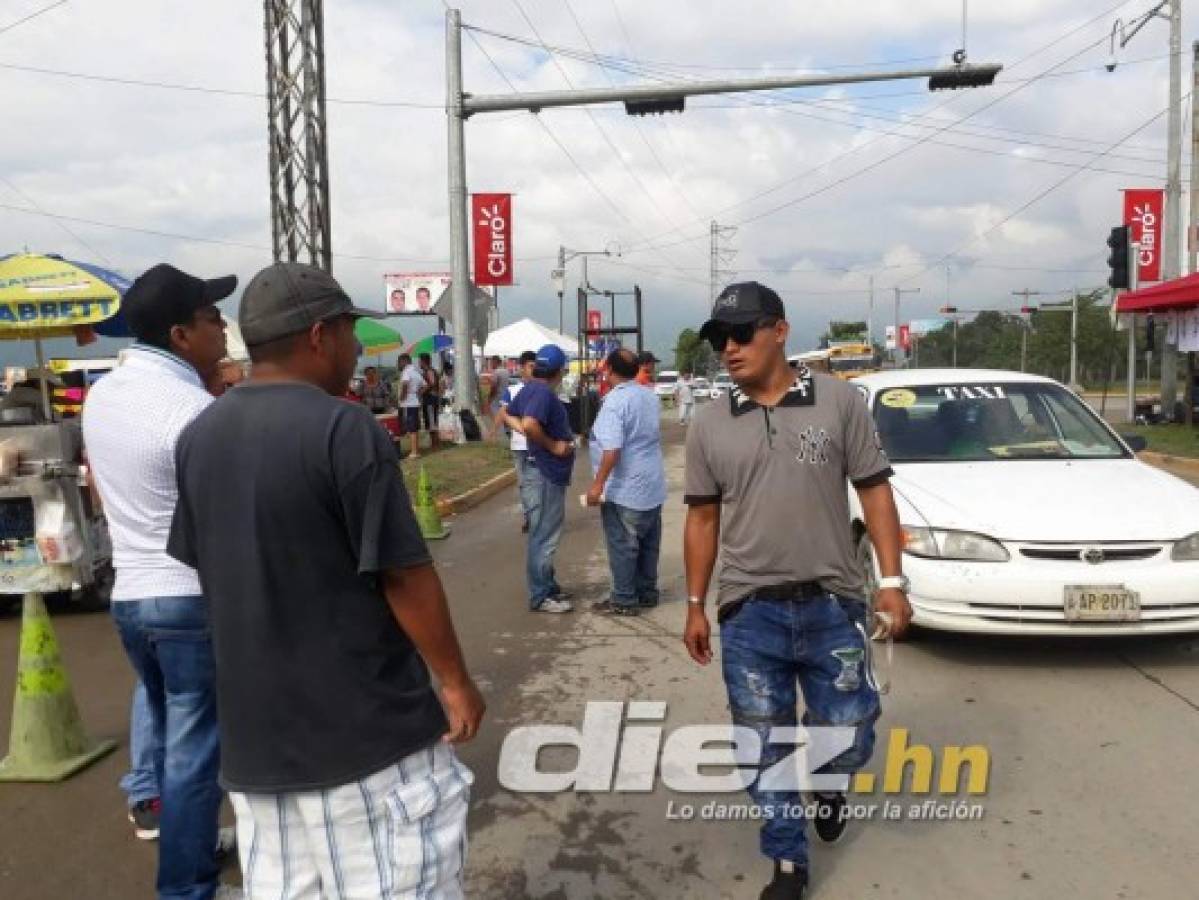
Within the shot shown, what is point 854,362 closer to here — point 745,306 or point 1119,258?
point 1119,258

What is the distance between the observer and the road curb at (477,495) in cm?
1146

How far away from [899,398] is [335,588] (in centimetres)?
536

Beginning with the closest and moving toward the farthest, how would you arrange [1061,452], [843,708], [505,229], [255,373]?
[255,373]
[843,708]
[1061,452]
[505,229]

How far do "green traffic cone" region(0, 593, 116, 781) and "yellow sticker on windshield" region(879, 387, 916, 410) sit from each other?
5.01m

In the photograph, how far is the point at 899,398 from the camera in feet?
21.9

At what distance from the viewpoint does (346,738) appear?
6.52ft

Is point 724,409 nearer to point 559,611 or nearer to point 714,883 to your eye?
point 714,883

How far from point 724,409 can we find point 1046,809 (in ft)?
6.38

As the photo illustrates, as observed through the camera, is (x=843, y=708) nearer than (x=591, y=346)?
Yes

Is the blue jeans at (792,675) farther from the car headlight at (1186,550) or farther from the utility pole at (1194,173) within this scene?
the utility pole at (1194,173)

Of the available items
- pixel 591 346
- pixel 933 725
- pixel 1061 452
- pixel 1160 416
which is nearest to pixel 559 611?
pixel 933 725

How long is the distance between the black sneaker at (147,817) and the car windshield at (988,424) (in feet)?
14.8

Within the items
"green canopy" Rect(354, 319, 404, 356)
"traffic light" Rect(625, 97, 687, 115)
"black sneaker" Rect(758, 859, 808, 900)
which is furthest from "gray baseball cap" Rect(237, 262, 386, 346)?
"green canopy" Rect(354, 319, 404, 356)

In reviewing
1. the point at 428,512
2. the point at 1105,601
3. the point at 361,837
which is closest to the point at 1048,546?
the point at 1105,601
